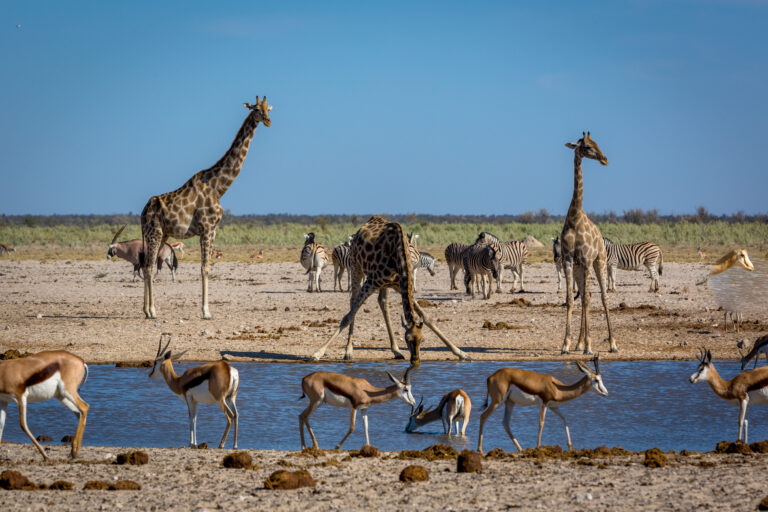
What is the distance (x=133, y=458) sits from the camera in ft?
26.0

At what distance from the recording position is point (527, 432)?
31.9ft

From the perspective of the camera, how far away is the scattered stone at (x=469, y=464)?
7.61m

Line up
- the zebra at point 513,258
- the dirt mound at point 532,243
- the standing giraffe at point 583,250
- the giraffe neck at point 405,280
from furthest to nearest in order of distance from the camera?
the dirt mound at point 532,243, the zebra at point 513,258, the standing giraffe at point 583,250, the giraffe neck at point 405,280

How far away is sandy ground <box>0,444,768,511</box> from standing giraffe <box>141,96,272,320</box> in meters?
10.1

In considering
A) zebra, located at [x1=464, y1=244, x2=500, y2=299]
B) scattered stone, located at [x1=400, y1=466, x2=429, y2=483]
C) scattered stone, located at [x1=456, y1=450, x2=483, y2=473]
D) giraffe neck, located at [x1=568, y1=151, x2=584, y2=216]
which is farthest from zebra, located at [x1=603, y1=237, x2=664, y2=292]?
scattered stone, located at [x1=400, y1=466, x2=429, y2=483]

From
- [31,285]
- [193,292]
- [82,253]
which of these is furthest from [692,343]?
[82,253]

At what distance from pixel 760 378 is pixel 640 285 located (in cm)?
1922

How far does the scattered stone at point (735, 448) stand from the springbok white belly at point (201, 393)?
457 centimetres

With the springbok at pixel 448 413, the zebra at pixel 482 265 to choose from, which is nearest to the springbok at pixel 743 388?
the springbok at pixel 448 413

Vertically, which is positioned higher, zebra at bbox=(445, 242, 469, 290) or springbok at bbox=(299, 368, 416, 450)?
zebra at bbox=(445, 242, 469, 290)

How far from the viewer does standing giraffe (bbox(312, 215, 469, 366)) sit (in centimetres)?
1295

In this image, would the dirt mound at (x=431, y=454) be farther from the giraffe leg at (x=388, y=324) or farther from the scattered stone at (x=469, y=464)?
the giraffe leg at (x=388, y=324)

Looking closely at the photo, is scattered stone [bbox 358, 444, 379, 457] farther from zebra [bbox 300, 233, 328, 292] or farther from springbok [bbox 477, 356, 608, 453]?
zebra [bbox 300, 233, 328, 292]

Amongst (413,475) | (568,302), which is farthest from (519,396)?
(568,302)
